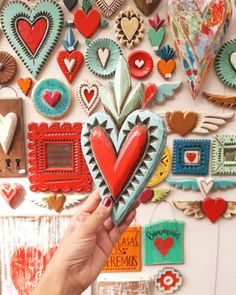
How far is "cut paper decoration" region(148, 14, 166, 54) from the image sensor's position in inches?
27.1

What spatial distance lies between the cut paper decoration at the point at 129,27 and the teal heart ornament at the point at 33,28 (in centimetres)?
13

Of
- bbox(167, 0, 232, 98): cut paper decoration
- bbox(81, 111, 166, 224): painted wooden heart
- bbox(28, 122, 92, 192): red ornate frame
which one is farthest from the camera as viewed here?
bbox(28, 122, 92, 192): red ornate frame

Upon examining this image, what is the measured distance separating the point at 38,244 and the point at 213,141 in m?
0.49

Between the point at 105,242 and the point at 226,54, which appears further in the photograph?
the point at 226,54

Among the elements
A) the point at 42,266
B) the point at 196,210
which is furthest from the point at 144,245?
the point at 42,266

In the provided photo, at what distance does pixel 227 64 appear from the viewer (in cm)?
69

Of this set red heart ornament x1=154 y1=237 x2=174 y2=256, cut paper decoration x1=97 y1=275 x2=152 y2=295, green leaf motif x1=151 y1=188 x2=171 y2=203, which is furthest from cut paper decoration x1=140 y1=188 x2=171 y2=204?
cut paper decoration x1=97 y1=275 x2=152 y2=295

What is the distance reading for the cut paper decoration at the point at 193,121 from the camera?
713mm

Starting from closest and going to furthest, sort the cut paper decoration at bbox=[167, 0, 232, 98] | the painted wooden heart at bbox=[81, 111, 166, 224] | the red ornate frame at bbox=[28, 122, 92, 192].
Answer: the painted wooden heart at bbox=[81, 111, 166, 224], the cut paper decoration at bbox=[167, 0, 232, 98], the red ornate frame at bbox=[28, 122, 92, 192]

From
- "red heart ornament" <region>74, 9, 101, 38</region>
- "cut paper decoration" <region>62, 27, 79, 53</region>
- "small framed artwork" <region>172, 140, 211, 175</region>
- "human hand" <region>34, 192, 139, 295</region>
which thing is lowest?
"human hand" <region>34, 192, 139, 295</region>

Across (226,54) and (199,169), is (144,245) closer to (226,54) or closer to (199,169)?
(199,169)

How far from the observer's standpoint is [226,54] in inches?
27.0

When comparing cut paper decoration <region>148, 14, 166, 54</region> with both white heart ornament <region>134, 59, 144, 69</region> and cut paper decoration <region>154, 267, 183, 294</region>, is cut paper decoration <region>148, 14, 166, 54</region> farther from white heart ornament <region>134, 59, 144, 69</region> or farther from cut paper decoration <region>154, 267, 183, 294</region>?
cut paper decoration <region>154, 267, 183, 294</region>

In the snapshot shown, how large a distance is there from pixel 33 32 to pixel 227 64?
16.9 inches
